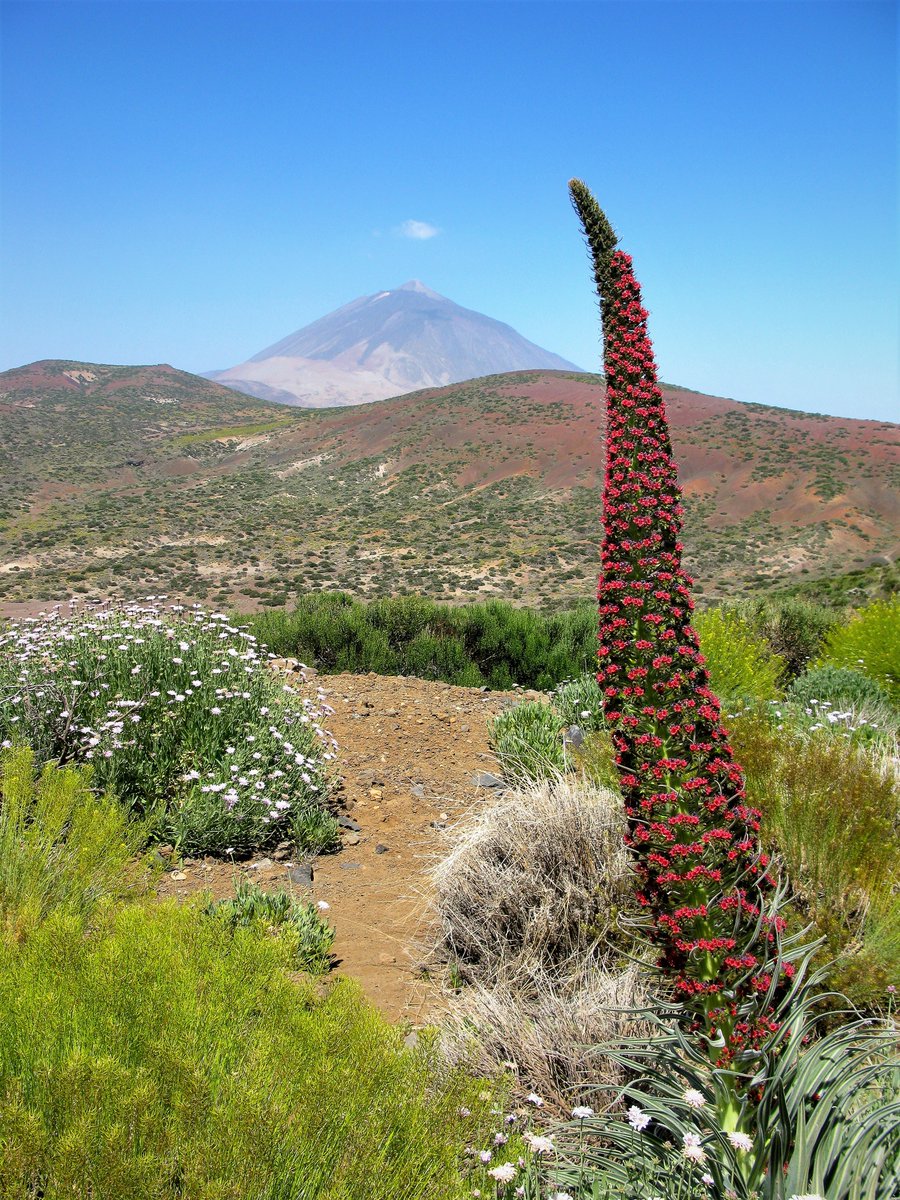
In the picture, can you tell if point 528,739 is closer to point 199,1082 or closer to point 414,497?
point 199,1082

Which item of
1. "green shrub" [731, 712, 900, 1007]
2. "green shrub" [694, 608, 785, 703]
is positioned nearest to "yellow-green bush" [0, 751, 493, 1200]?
"green shrub" [731, 712, 900, 1007]

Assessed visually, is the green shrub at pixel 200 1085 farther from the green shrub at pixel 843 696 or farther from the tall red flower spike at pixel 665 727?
the green shrub at pixel 843 696

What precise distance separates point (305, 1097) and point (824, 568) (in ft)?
111

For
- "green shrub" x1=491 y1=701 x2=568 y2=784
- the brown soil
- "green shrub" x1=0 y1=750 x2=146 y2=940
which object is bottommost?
the brown soil

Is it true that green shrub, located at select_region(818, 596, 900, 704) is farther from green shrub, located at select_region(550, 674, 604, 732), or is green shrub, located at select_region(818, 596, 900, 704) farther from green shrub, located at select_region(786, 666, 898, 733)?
green shrub, located at select_region(550, 674, 604, 732)

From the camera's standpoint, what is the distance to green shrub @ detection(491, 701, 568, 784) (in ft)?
18.6

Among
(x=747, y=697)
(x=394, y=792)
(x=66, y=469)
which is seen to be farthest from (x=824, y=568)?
(x=66, y=469)

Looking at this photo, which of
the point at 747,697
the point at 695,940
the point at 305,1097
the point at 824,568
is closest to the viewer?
the point at 305,1097

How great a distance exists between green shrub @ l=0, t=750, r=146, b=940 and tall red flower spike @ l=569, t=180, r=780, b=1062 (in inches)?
73.0

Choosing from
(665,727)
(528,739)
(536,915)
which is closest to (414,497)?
(528,739)

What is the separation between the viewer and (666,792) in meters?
2.15

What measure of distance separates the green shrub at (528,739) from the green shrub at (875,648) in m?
3.88

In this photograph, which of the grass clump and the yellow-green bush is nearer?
the yellow-green bush

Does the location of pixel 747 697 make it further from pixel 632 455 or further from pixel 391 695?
pixel 632 455
